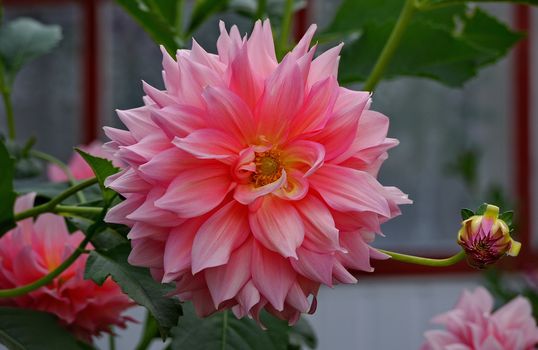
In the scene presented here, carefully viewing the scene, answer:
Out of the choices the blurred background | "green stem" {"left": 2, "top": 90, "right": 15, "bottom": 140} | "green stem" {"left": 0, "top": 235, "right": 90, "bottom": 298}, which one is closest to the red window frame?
the blurred background

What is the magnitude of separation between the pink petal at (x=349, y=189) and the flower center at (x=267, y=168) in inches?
0.9

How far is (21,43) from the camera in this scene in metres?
0.67

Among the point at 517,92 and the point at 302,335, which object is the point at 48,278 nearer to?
the point at 302,335

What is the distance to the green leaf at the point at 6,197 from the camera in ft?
1.39

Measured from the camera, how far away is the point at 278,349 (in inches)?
18.7

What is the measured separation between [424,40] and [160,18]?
0.17 metres

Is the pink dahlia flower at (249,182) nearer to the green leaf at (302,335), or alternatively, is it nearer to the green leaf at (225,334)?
the green leaf at (225,334)

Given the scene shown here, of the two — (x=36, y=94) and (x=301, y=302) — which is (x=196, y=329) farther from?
(x=36, y=94)

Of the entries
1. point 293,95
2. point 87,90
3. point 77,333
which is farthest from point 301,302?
point 87,90

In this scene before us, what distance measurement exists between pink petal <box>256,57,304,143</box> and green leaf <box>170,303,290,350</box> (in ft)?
0.48

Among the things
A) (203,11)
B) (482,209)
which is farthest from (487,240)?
(203,11)

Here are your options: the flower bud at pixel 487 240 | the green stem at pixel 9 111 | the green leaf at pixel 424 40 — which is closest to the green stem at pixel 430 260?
the flower bud at pixel 487 240

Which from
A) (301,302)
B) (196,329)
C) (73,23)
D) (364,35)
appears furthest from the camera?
(73,23)

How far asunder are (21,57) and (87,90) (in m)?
3.26
